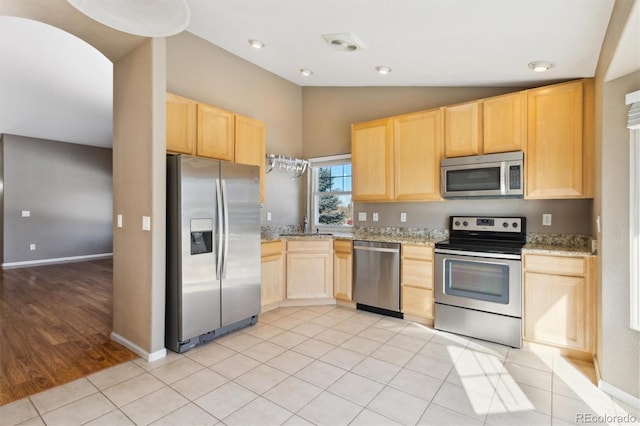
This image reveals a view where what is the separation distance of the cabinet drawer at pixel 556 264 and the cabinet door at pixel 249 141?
2.79 m

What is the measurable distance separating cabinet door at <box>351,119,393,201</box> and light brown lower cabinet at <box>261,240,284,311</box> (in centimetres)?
119

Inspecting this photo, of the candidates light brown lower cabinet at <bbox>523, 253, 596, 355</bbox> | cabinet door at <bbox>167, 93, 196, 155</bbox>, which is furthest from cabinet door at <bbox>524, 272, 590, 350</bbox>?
cabinet door at <bbox>167, 93, 196, 155</bbox>

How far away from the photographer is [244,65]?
13.1ft

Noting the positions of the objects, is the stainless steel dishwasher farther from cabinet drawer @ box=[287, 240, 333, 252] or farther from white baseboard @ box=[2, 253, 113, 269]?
white baseboard @ box=[2, 253, 113, 269]

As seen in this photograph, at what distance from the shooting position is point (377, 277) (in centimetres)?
365

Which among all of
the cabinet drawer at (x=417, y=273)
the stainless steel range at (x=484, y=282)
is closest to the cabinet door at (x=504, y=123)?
the stainless steel range at (x=484, y=282)

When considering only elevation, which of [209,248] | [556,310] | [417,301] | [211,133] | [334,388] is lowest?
[334,388]

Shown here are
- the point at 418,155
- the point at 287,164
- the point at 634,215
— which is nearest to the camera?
the point at 634,215

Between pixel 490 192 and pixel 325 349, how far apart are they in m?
2.12

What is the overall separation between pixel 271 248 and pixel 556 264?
2.70m

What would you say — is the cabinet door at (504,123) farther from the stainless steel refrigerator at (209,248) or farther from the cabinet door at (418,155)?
the stainless steel refrigerator at (209,248)

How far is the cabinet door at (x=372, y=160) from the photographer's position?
12.5 feet

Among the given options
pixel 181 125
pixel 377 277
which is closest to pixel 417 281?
pixel 377 277

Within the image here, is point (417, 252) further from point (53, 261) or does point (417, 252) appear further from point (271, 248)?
point (53, 261)
